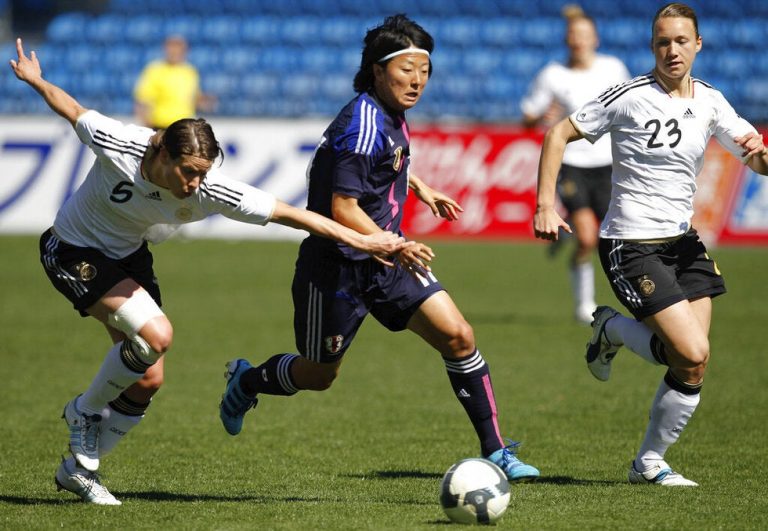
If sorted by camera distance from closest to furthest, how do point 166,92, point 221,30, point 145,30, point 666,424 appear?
1. point 666,424
2. point 166,92
3. point 221,30
4. point 145,30

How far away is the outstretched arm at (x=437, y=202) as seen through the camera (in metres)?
6.34

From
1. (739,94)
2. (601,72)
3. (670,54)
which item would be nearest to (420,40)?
(670,54)

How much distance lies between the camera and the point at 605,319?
6.51 metres

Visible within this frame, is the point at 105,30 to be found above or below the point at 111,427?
above

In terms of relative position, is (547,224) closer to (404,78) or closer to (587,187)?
(404,78)

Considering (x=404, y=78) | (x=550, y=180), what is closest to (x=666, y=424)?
(x=550, y=180)

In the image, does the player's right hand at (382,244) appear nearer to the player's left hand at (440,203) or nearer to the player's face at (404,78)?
the player's face at (404,78)

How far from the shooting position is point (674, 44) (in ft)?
19.2

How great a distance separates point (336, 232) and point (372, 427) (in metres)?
2.59

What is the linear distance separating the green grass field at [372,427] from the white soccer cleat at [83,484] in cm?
7

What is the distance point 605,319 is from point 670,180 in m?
0.89

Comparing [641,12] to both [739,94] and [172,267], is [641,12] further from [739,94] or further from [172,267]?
[172,267]

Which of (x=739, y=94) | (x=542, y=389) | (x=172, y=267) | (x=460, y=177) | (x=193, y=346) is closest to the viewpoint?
(x=542, y=389)

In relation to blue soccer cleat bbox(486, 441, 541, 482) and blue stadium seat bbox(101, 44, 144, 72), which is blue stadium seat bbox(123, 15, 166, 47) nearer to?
blue stadium seat bbox(101, 44, 144, 72)
